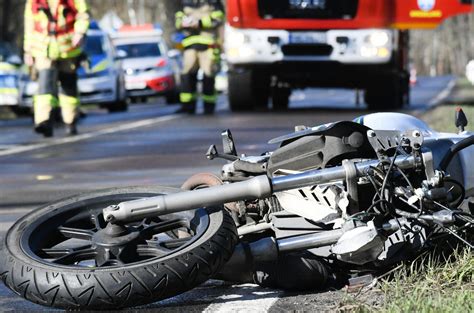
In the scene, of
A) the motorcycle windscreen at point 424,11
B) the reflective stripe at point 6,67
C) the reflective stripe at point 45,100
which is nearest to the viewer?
the reflective stripe at point 45,100

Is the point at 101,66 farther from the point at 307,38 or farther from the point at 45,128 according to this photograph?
the point at 45,128

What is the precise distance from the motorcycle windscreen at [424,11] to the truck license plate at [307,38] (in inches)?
40.3

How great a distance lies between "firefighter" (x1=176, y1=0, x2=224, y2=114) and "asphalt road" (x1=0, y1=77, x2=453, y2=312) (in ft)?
2.79

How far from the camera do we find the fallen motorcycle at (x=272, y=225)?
430cm

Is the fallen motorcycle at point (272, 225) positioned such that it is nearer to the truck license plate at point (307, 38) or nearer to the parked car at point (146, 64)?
the truck license plate at point (307, 38)

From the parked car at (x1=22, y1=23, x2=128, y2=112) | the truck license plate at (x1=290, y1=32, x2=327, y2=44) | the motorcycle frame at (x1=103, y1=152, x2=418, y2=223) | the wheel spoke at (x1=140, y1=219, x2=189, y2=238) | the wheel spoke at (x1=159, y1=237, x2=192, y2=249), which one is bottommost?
the parked car at (x1=22, y1=23, x2=128, y2=112)

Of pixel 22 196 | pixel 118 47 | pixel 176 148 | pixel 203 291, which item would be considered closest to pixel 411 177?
pixel 203 291

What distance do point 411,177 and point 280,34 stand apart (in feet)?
44.4

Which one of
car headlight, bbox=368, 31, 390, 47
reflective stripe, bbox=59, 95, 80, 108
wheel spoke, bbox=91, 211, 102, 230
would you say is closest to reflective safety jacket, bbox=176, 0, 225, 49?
car headlight, bbox=368, 31, 390, 47

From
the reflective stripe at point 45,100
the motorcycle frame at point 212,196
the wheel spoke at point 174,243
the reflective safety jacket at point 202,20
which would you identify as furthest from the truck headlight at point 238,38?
the motorcycle frame at point 212,196

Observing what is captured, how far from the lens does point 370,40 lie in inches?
711

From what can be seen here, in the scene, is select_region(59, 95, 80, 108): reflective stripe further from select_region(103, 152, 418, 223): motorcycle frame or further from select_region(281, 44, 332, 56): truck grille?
select_region(103, 152, 418, 223): motorcycle frame

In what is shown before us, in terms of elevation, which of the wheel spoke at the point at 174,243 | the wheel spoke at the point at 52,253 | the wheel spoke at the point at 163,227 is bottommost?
the wheel spoke at the point at 52,253

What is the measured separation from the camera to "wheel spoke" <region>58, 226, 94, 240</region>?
15.6 ft
